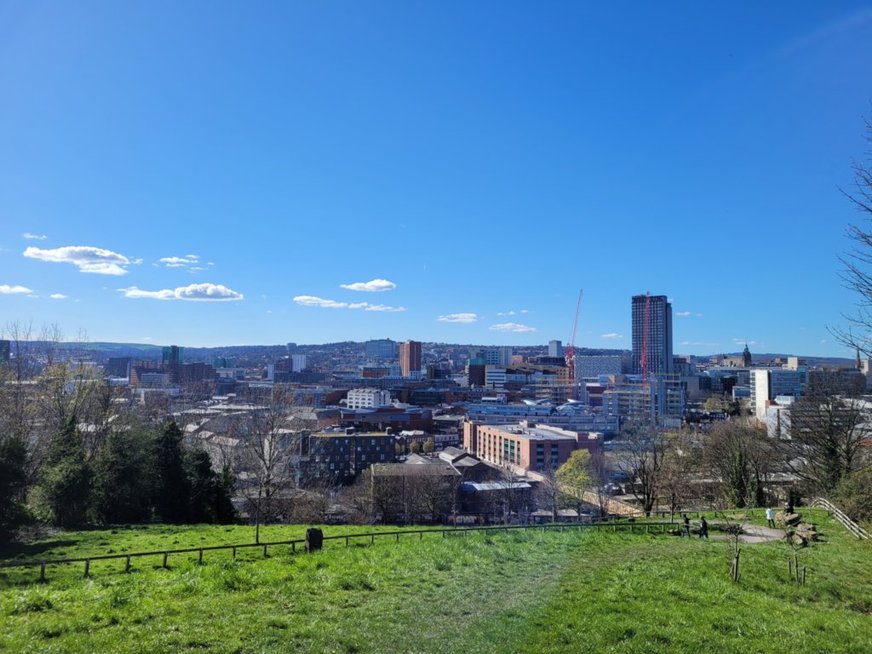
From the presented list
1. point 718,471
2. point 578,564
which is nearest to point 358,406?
point 718,471

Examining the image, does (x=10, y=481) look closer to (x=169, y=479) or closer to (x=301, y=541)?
(x=169, y=479)

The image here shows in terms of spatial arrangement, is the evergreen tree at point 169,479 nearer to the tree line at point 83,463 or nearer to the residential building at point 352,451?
the tree line at point 83,463

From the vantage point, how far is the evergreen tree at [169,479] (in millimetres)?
23125

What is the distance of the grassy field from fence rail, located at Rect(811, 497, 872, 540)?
3.60 m

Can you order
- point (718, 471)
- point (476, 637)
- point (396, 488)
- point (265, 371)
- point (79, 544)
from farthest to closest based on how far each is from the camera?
point (265, 371) < point (396, 488) < point (718, 471) < point (79, 544) < point (476, 637)

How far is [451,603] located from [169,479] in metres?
19.6

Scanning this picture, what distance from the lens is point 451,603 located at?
26.6 ft

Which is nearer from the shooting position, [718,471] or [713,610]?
[713,610]

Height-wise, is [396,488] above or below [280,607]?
below

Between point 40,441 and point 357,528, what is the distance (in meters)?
17.2

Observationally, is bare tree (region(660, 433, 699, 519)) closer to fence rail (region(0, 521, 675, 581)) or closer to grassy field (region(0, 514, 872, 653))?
fence rail (region(0, 521, 675, 581))

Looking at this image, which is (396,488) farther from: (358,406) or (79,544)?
(358,406)

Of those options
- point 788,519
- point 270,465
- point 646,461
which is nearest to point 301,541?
point 270,465

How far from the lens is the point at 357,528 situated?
18219 mm
